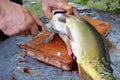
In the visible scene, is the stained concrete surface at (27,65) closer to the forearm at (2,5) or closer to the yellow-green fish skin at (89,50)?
the yellow-green fish skin at (89,50)

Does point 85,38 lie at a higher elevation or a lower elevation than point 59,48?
higher

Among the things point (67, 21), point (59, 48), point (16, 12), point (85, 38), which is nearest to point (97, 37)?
point (85, 38)

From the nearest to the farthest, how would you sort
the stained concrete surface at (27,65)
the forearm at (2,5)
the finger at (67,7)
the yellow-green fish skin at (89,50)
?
the yellow-green fish skin at (89,50) → the forearm at (2,5) → the stained concrete surface at (27,65) → the finger at (67,7)

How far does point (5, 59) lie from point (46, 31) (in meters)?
0.29

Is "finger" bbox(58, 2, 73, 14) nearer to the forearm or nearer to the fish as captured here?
the fish

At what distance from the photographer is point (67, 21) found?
1.61 meters

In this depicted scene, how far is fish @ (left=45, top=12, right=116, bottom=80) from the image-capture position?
1341 millimetres

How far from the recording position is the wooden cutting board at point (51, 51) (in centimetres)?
163

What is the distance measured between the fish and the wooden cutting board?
3.4 inches

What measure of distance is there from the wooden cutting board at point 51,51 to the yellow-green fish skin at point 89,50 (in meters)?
0.17

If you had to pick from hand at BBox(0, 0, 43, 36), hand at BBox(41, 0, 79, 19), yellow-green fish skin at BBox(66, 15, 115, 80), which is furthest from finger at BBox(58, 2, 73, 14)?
hand at BBox(0, 0, 43, 36)

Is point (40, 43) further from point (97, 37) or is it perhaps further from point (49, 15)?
point (97, 37)

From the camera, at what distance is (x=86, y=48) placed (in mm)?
1435

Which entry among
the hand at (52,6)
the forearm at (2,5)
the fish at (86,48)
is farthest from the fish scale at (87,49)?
the forearm at (2,5)
